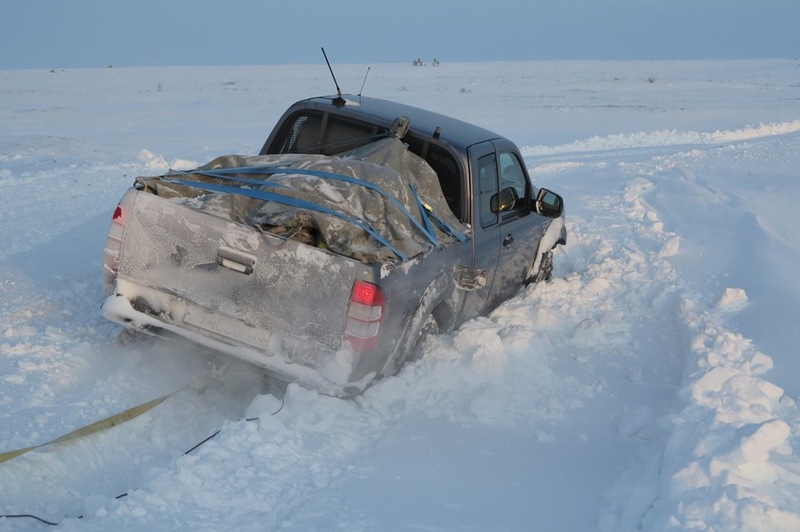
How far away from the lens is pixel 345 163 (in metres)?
5.46

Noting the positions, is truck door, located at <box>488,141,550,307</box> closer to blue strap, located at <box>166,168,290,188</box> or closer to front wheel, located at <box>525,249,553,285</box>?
front wheel, located at <box>525,249,553,285</box>

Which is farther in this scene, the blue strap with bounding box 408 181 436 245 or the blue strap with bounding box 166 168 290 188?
the blue strap with bounding box 408 181 436 245

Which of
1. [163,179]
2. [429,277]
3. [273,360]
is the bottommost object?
[273,360]

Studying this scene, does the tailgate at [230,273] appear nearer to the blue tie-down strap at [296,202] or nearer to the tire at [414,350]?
the blue tie-down strap at [296,202]

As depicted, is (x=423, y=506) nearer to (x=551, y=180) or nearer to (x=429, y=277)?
(x=429, y=277)

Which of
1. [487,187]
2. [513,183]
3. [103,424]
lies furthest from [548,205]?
[103,424]

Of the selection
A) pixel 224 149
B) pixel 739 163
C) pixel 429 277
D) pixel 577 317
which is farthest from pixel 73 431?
pixel 739 163

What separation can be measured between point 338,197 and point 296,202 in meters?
0.32

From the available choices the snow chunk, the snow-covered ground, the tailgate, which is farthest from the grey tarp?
the snow chunk

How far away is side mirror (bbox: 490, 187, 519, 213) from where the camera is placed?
635cm

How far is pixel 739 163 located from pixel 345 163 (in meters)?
12.1

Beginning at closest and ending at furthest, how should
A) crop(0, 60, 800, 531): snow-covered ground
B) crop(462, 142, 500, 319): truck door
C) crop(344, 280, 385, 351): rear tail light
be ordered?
crop(0, 60, 800, 531): snow-covered ground < crop(344, 280, 385, 351): rear tail light < crop(462, 142, 500, 319): truck door

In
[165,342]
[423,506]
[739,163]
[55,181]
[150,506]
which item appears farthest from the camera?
[739,163]

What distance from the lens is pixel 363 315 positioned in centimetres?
460
